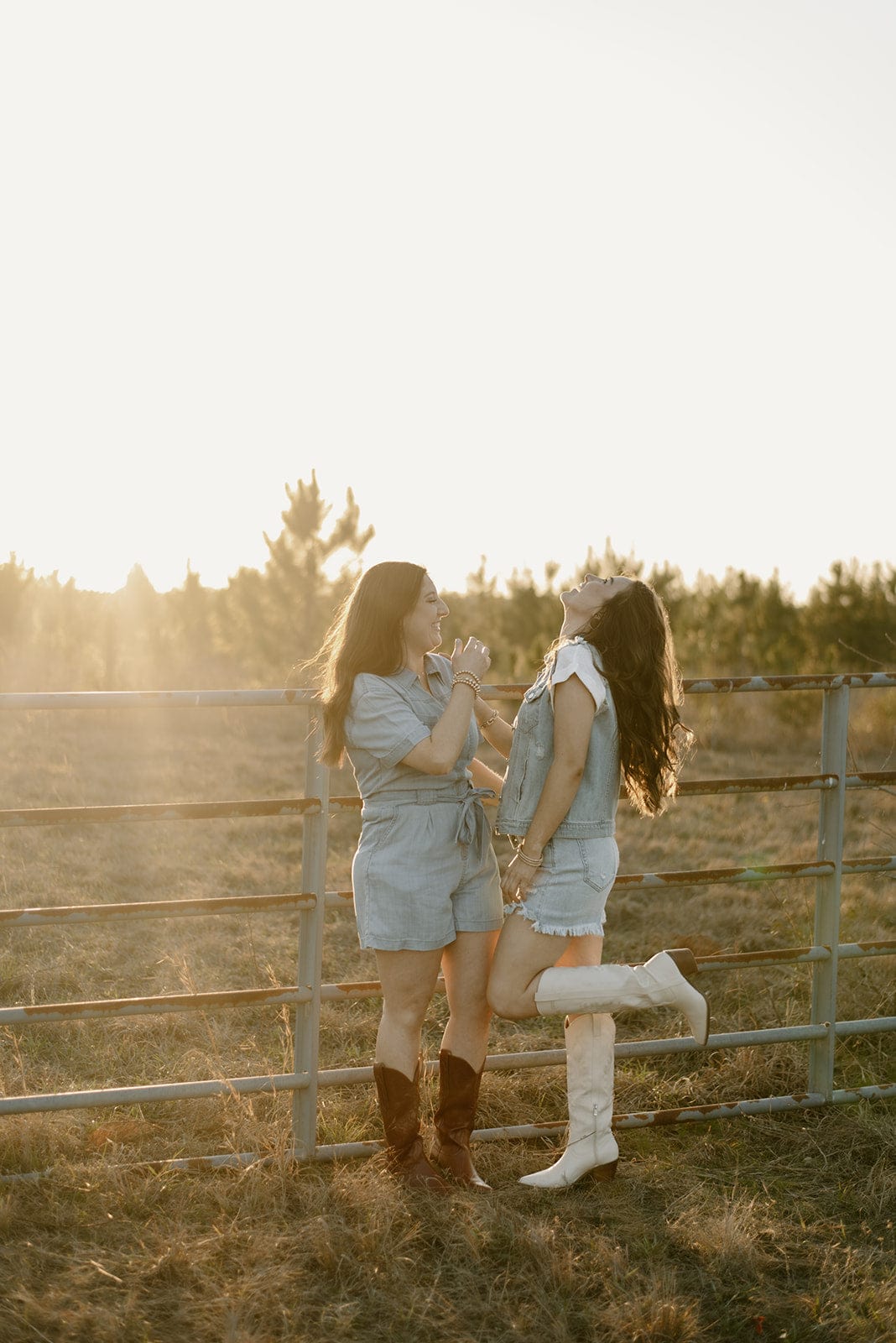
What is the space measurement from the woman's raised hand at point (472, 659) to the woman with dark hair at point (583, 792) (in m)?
0.20

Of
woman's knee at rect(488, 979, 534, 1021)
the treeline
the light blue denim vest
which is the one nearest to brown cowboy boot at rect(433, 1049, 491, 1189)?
woman's knee at rect(488, 979, 534, 1021)

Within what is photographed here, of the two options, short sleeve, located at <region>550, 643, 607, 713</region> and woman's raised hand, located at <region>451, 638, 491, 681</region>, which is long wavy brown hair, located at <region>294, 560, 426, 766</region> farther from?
short sleeve, located at <region>550, 643, 607, 713</region>

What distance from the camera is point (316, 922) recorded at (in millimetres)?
3482

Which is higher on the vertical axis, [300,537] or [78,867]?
[300,537]

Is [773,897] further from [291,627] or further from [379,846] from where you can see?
[291,627]

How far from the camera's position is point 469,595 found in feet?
103

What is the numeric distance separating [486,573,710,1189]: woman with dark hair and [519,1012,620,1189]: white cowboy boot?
11mm

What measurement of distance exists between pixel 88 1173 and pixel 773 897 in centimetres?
488

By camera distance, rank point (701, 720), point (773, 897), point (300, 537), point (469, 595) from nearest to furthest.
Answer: point (773, 897)
point (701, 720)
point (300, 537)
point (469, 595)

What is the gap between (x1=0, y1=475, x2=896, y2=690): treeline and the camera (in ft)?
64.7

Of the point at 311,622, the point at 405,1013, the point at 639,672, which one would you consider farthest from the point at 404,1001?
the point at 311,622

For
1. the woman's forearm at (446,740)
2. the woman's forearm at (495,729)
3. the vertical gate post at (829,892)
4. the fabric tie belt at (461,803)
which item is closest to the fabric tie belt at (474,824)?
the fabric tie belt at (461,803)

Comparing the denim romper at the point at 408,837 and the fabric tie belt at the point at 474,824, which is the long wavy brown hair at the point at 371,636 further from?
the fabric tie belt at the point at 474,824

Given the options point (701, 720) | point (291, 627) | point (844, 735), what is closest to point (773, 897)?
point (844, 735)
